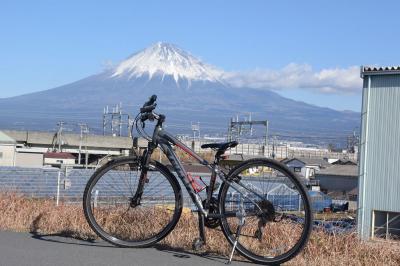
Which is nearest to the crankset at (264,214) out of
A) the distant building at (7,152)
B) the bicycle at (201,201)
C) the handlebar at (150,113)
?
the bicycle at (201,201)

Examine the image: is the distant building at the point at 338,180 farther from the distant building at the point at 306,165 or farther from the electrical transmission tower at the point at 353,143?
the electrical transmission tower at the point at 353,143

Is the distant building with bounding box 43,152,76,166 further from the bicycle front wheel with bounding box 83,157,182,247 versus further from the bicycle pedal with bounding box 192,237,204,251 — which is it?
the bicycle pedal with bounding box 192,237,204,251

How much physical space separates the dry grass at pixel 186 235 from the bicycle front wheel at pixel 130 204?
175 mm

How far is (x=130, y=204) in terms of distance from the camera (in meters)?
5.67

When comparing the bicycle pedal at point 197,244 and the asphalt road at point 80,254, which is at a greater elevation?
the bicycle pedal at point 197,244

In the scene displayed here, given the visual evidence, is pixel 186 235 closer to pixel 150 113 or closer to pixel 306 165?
pixel 150 113

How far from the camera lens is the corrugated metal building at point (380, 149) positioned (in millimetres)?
31578

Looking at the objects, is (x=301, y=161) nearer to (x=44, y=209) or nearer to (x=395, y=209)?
(x=395, y=209)

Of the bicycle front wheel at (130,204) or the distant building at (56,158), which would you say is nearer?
the bicycle front wheel at (130,204)

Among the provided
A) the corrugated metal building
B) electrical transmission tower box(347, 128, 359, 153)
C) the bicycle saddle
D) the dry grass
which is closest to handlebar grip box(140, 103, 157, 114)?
the bicycle saddle

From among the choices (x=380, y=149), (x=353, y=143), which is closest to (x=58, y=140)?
(x=380, y=149)

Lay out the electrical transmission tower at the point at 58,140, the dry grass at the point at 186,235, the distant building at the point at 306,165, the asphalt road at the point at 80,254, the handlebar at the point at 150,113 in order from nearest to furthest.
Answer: the asphalt road at the point at 80,254 < the dry grass at the point at 186,235 < the handlebar at the point at 150,113 < the electrical transmission tower at the point at 58,140 < the distant building at the point at 306,165

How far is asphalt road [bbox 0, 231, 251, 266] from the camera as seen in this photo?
4.63m

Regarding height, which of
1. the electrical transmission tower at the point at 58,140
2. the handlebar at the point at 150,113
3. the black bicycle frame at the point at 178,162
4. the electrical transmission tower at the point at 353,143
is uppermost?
the electrical transmission tower at the point at 353,143
